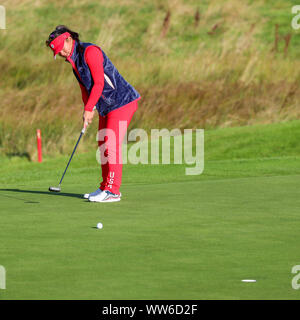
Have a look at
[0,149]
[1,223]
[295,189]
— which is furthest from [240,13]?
[1,223]

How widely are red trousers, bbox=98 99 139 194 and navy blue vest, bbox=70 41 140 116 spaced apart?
7cm

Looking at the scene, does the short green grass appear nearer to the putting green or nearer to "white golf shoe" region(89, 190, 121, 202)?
the putting green

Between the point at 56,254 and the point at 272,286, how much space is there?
1695 millimetres

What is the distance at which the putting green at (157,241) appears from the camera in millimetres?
5098

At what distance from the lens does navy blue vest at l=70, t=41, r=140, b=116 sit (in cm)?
939

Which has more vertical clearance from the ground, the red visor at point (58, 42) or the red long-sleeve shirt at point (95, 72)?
the red visor at point (58, 42)

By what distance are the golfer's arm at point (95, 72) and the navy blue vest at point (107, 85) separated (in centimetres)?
8

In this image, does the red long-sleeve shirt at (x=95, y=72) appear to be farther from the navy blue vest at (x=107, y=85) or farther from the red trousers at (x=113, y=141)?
the red trousers at (x=113, y=141)

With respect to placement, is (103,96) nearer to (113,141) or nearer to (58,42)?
(113,141)

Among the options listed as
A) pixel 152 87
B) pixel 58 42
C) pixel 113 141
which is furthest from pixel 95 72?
pixel 152 87

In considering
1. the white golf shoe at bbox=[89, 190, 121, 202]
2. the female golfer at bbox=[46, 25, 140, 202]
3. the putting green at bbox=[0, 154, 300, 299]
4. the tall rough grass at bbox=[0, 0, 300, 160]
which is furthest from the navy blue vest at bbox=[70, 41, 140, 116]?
the tall rough grass at bbox=[0, 0, 300, 160]

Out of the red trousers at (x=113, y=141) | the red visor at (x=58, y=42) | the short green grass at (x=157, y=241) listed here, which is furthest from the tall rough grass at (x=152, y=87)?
the red visor at (x=58, y=42)

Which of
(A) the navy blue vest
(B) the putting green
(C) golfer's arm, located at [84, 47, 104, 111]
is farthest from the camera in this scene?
(A) the navy blue vest
